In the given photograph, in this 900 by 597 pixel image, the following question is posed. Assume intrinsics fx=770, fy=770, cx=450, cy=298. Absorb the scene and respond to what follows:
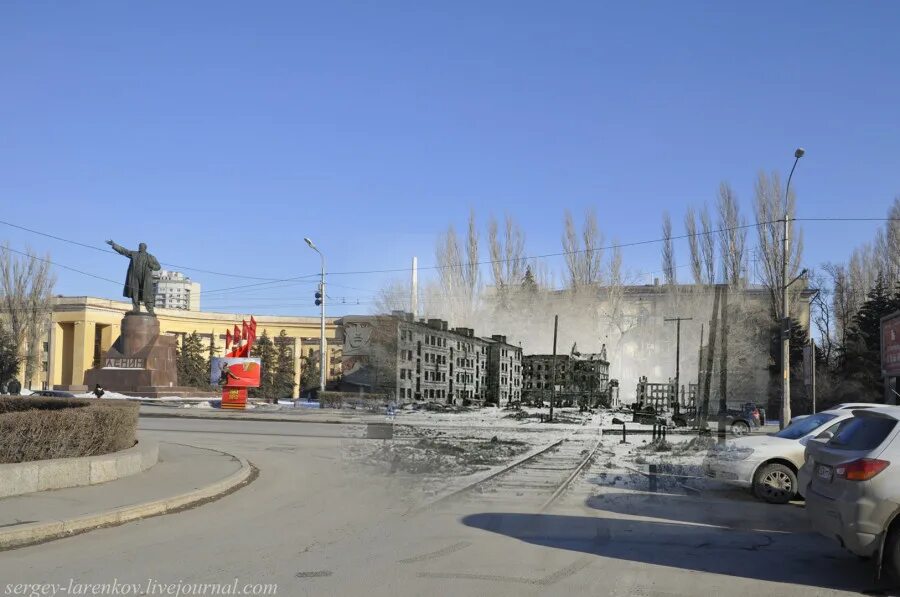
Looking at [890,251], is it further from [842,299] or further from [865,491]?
[865,491]

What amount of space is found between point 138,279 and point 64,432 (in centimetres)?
4084

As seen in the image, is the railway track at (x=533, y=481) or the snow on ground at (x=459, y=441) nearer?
the railway track at (x=533, y=481)

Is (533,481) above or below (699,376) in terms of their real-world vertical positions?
below

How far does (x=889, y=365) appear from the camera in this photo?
24.6m

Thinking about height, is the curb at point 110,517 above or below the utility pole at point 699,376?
below

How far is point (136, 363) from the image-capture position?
161ft

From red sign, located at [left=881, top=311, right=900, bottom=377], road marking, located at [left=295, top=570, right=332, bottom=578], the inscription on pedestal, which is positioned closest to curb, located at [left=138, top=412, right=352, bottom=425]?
the inscription on pedestal

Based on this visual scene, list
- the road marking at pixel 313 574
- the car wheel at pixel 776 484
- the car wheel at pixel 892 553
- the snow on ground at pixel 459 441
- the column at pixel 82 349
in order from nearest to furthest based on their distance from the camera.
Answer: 1. the car wheel at pixel 892 553
2. the road marking at pixel 313 574
3. the car wheel at pixel 776 484
4. the snow on ground at pixel 459 441
5. the column at pixel 82 349

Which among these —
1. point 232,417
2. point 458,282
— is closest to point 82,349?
point 232,417

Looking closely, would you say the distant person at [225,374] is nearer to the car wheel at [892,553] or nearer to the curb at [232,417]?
the curb at [232,417]


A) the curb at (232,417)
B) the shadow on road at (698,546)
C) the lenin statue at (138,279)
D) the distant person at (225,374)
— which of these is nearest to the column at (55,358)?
the lenin statue at (138,279)

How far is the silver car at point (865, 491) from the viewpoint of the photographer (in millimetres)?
6934

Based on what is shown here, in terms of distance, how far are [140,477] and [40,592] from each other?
6769mm

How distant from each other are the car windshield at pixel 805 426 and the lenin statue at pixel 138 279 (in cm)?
4331
